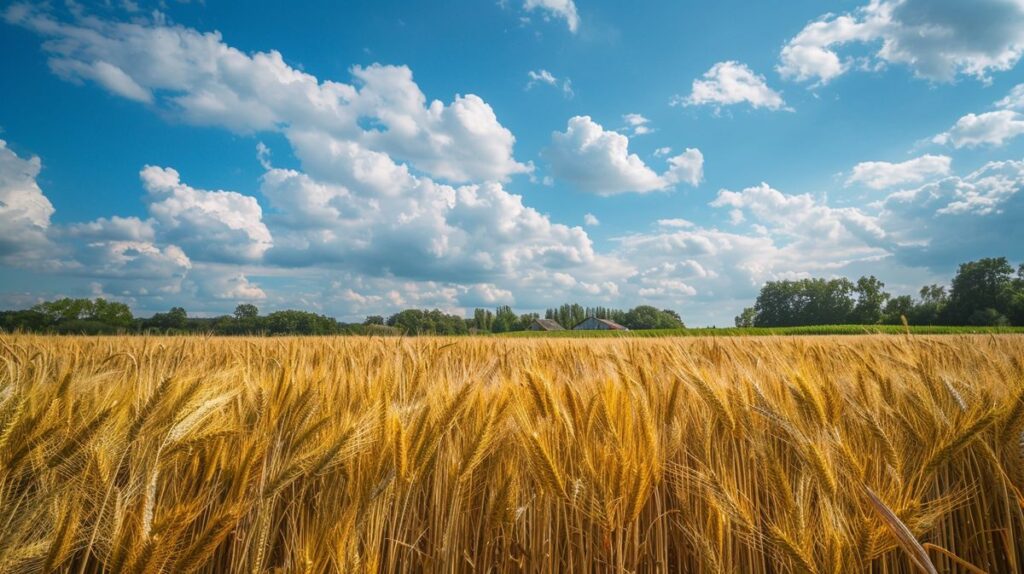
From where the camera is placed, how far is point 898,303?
68.6 metres

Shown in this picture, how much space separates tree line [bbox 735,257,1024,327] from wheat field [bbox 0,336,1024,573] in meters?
42.7

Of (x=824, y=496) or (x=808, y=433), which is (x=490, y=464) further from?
(x=808, y=433)

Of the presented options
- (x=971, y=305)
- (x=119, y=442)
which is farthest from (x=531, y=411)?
(x=971, y=305)

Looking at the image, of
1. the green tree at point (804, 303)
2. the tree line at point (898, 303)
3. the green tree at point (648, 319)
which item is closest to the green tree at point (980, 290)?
the tree line at point (898, 303)

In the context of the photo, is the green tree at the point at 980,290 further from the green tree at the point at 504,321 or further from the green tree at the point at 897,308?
the green tree at the point at 504,321

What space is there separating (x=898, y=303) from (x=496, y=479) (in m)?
91.1

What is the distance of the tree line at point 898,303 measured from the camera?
53.8 m

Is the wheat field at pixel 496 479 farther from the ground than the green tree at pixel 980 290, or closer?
closer

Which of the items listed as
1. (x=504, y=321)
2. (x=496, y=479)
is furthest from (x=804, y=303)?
(x=496, y=479)

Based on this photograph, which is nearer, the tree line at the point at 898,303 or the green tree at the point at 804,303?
the tree line at the point at 898,303

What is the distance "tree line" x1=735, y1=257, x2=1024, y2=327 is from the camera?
53812mm

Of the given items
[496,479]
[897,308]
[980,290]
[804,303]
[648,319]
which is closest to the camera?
[496,479]

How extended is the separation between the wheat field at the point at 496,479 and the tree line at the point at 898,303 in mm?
42675

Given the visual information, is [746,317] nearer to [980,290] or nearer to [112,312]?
[980,290]
